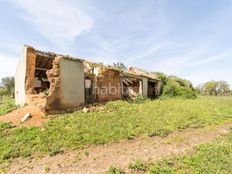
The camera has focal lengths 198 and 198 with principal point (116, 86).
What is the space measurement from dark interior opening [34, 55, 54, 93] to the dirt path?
11370 millimetres

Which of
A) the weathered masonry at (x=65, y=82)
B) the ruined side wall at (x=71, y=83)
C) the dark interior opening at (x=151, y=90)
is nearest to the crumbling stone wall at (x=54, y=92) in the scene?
the weathered masonry at (x=65, y=82)

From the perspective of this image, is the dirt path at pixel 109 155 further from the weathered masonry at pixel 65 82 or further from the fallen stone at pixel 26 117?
the weathered masonry at pixel 65 82

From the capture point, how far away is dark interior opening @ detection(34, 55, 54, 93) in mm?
17003

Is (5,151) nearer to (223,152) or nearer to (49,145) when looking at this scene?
(49,145)

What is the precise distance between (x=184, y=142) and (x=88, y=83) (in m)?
9.16

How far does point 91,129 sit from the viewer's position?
8922 mm

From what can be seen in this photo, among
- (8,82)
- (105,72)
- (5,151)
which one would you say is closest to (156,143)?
(5,151)

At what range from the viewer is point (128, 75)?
63.5 ft

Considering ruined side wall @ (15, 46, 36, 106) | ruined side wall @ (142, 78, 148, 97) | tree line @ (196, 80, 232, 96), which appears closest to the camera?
ruined side wall @ (15, 46, 36, 106)

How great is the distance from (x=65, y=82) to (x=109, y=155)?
6.95 meters

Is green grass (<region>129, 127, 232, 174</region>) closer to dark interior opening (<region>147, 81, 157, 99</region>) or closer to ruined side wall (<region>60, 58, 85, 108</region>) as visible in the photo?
ruined side wall (<region>60, 58, 85, 108</region>)

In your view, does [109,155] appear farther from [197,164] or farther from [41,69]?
[41,69]

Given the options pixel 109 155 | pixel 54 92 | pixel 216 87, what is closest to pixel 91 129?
pixel 109 155

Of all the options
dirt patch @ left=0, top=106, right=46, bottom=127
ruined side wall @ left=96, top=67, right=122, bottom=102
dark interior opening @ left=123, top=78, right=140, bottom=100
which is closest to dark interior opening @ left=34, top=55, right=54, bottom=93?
ruined side wall @ left=96, top=67, right=122, bottom=102
